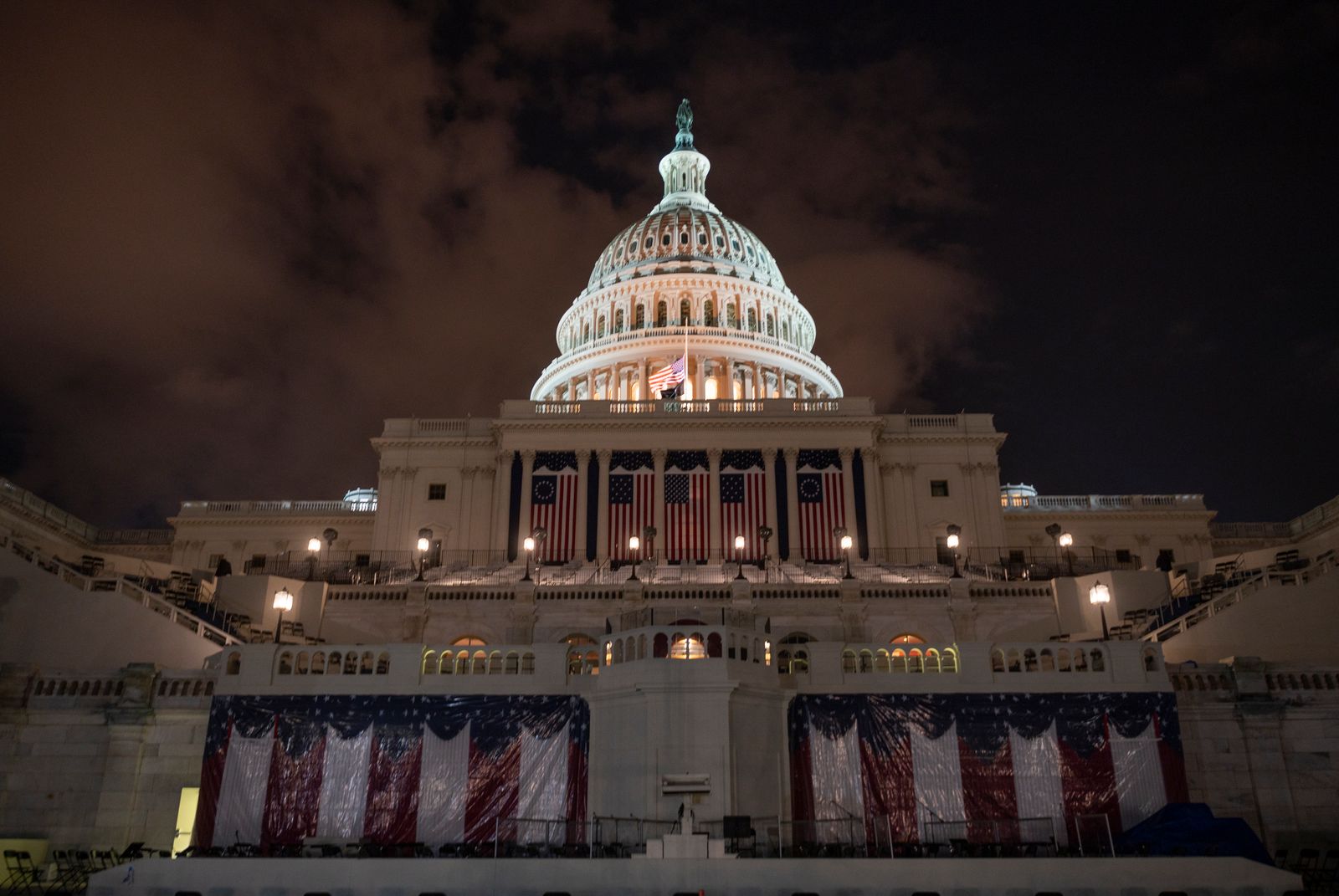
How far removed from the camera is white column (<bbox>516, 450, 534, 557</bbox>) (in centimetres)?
6475

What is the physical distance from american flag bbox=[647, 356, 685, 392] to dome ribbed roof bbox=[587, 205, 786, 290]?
23.5m

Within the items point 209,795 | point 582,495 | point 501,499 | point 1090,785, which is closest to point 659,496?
point 582,495

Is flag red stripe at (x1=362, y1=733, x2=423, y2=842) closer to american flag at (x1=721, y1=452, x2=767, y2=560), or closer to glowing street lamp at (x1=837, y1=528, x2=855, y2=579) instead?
glowing street lamp at (x1=837, y1=528, x2=855, y2=579)

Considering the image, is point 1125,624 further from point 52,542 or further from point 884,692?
point 52,542

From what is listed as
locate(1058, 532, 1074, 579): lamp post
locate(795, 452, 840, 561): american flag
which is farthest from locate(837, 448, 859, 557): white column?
locate(1058, 532, 1074, 579): lamp post

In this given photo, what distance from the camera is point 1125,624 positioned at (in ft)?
141

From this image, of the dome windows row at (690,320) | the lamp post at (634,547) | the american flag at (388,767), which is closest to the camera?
the american flag at (388,767)

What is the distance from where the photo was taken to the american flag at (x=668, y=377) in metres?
79.6

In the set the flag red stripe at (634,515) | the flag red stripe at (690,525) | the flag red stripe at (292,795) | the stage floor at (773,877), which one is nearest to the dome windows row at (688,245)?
the flag red stripe at (634,515)

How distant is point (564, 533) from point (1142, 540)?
1596 inches

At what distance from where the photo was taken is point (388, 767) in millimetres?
26781

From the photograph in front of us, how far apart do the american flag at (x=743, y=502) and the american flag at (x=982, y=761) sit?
120 feet

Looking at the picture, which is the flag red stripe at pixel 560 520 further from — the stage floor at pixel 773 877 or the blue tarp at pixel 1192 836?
the blue tarp at pixel 1192 836

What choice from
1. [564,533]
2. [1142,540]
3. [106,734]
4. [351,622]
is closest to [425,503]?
[564,533]
